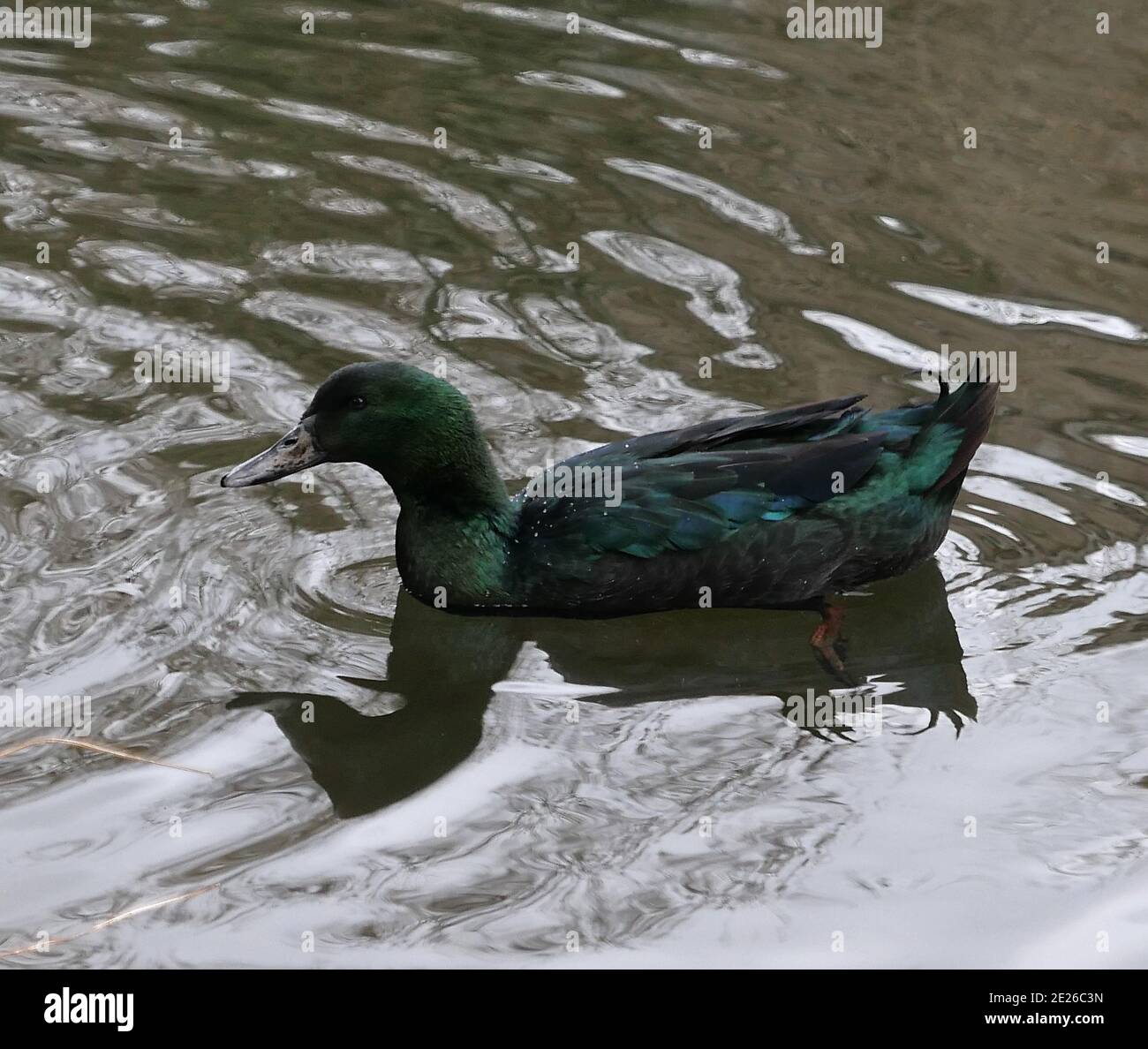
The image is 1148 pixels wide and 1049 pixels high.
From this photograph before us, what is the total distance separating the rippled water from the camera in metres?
5.82

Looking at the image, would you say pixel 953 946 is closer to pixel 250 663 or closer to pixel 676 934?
pixel 676 934

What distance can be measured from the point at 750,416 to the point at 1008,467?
1.65 metres

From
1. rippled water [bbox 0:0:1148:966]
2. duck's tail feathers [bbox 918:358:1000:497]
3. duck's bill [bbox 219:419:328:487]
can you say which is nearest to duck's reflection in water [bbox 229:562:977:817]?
rippled water [bbox 0:0:1148:966]

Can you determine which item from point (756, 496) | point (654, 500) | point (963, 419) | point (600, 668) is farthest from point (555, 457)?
point (963, 419)

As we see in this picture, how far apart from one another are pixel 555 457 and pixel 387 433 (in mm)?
1360

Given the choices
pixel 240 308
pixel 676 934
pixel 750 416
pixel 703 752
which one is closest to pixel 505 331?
pixel 240 308

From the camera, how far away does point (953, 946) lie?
5574 mm

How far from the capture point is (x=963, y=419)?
25.0 feet

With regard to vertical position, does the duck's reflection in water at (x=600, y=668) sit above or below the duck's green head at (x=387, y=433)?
below

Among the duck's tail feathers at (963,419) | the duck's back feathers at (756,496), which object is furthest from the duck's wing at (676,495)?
the duck's tail feathers at (963,419)

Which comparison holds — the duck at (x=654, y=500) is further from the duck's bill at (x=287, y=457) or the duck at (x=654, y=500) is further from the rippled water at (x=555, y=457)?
the rippled water at (x=555, y=457)

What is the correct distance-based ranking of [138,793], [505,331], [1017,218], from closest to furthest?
[138,793]
[505,331]
[1017,218]

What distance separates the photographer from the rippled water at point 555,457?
229 inches

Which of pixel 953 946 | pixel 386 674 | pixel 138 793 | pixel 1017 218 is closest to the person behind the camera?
pixel 953 946
